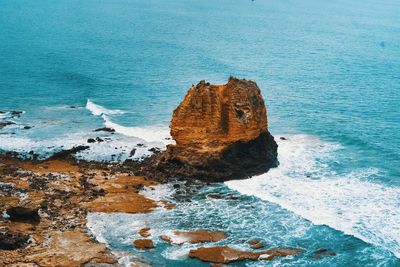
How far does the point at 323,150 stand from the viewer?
56.9 metres

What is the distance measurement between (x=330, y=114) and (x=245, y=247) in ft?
127

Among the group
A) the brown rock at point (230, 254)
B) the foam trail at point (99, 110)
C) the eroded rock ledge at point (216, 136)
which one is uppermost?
the eroded rock ledge at point (216, 136)

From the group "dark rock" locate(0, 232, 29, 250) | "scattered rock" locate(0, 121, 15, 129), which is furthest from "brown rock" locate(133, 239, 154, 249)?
"scattered rock" locate(0, 121, 15, 129)

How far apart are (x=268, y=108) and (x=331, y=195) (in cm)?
3041

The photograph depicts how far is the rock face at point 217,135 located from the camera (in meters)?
47.2

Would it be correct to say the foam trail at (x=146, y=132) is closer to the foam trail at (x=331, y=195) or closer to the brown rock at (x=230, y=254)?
the foam trail at (x=331, y=195)

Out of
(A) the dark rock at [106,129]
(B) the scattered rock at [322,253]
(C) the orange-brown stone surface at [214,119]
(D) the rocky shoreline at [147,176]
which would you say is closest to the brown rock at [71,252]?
(D) the rocky shoreline at [147,176]

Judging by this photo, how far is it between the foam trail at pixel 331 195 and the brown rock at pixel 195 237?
7.42m

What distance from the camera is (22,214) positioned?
37.6 m

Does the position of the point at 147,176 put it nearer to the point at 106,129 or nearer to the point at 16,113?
the point at 106,129

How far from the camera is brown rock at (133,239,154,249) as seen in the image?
36.1 metres

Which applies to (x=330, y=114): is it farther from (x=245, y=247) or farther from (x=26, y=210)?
(x=26, y=210)

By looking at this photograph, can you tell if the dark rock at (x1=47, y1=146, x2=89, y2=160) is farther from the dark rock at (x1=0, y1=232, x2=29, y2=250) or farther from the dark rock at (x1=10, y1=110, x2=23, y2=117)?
the dark rock at (x1=0, y1=232, x2=29, y2=250)

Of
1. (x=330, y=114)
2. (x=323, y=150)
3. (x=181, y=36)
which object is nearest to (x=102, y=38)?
(x=181, y=36)
